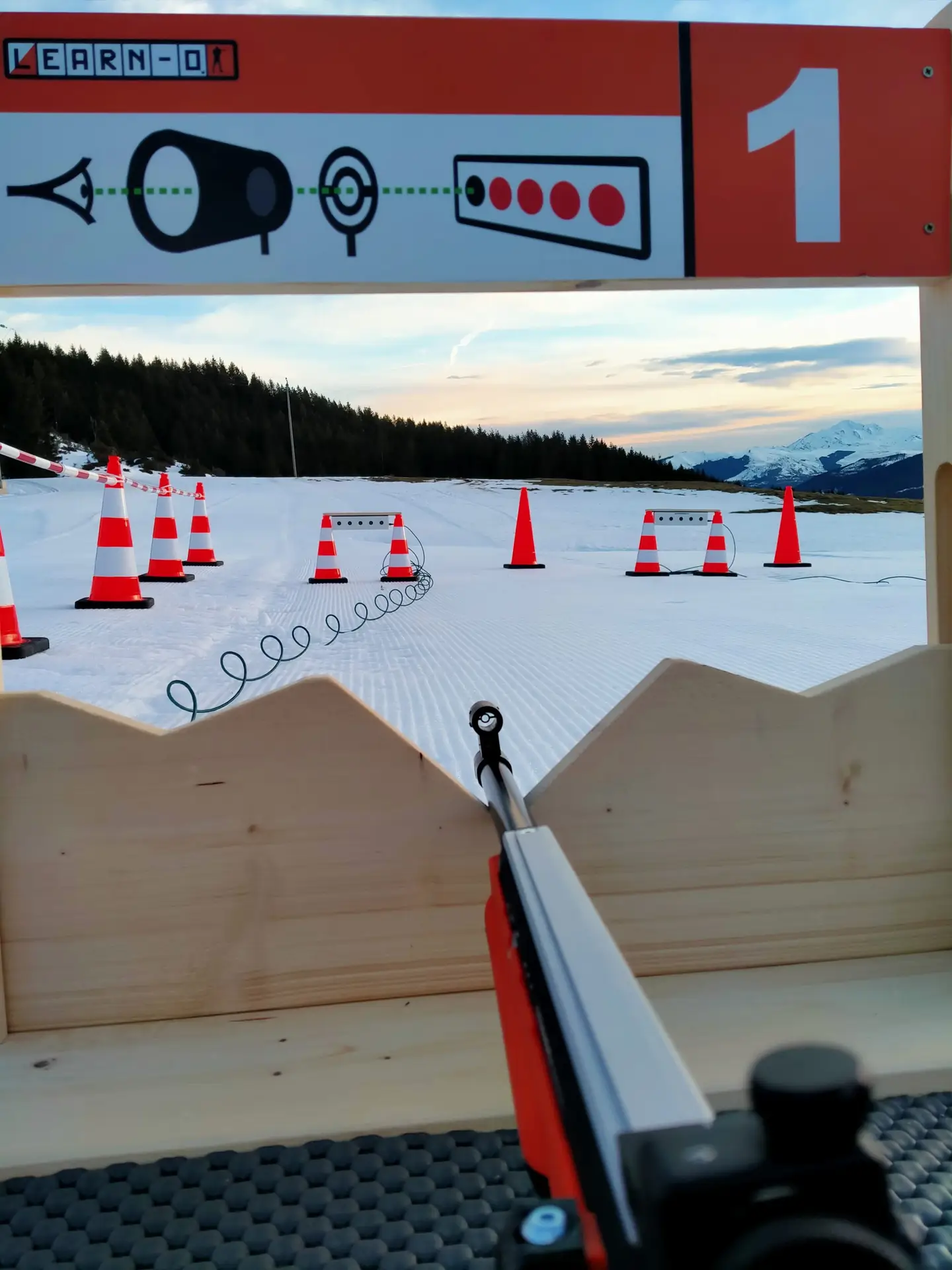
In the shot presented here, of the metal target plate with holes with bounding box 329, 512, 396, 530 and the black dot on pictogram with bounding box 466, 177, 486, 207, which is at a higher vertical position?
the black dot on pictogram with bounding box 466, 177, 486, 207

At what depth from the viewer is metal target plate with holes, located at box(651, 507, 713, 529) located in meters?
12.2

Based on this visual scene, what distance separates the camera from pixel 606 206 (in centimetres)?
140

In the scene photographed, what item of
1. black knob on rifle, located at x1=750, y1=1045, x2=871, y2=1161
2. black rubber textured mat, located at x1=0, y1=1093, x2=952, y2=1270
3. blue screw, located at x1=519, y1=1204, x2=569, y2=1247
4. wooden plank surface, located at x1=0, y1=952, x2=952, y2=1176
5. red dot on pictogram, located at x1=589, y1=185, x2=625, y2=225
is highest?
red dot on pictogram, located at x1=589, y1=185, x2=625, y2=225

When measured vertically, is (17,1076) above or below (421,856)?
below

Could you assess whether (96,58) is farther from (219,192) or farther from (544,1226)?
(544,1226)

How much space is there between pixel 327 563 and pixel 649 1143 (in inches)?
315

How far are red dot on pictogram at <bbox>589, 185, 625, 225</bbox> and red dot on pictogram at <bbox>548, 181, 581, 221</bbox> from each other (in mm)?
Answer: 23

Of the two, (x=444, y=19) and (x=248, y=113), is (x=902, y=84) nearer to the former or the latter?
(x=444, y=19)

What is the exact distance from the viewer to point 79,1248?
38.3 inches

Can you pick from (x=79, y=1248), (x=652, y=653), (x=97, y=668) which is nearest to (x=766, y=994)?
(x=79, y=1248)

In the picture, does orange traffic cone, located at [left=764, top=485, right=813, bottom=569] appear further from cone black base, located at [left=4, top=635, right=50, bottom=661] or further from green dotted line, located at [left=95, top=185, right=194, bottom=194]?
green dotted line, located at [left=95, top=185, right=194, bottom=194]

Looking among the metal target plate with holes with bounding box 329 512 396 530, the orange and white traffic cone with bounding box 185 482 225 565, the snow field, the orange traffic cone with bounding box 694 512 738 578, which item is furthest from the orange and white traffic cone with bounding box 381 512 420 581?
the metal target plate with holes with bounding box 329 512 396 530

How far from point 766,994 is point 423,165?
127 centimetres

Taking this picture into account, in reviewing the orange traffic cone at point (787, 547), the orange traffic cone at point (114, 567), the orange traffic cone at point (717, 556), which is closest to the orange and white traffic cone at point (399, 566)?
the orange traffic cone at point (114, 567)
